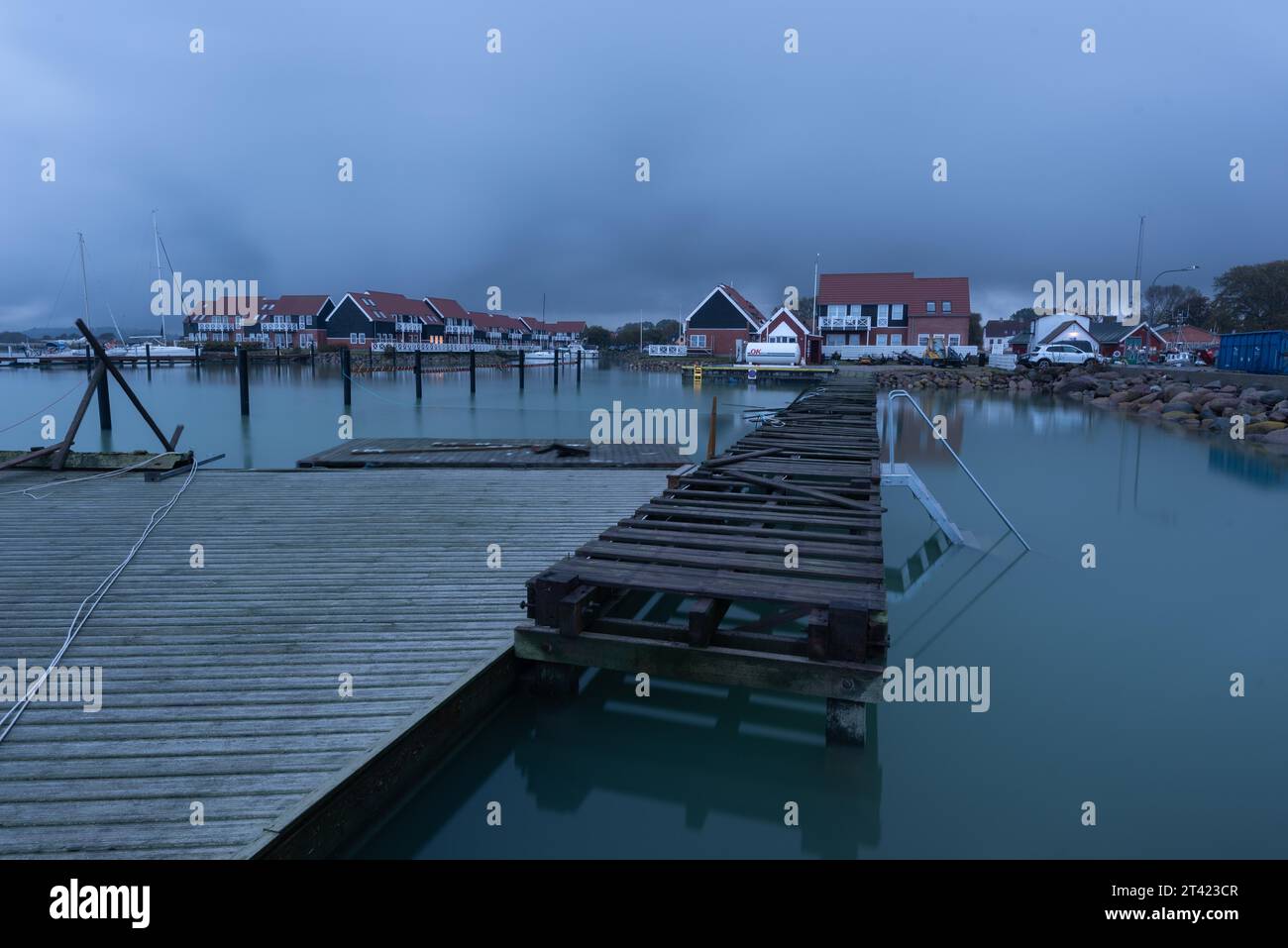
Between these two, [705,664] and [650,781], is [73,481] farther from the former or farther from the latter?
[705,664]

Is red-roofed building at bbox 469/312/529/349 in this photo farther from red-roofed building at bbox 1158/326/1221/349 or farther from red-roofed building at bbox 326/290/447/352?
red-roofed building at bbox 1158/326/1221/349

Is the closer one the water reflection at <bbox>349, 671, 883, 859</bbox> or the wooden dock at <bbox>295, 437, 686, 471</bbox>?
the water reflection at <bbox>349, 671, 883, 859</bbox>

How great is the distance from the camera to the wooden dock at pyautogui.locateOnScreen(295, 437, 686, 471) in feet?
43.7

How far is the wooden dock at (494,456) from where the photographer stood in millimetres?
13328

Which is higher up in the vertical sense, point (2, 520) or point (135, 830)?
point (2, 520)

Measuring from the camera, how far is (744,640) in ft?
17.2

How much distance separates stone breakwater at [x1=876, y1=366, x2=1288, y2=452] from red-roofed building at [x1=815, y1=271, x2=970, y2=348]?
42.2 ft

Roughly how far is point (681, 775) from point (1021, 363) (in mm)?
62025

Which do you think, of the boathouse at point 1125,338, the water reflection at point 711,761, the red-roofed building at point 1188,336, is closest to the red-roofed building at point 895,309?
the boathouse at point 1125,338

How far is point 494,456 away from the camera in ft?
46.5

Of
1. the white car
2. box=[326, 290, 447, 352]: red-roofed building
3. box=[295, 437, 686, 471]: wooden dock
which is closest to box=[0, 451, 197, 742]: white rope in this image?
box=[295, 437, 686, 471]: wooden dock

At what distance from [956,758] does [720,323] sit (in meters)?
70.8

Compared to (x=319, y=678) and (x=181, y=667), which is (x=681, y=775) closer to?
(x=319, y=678)
